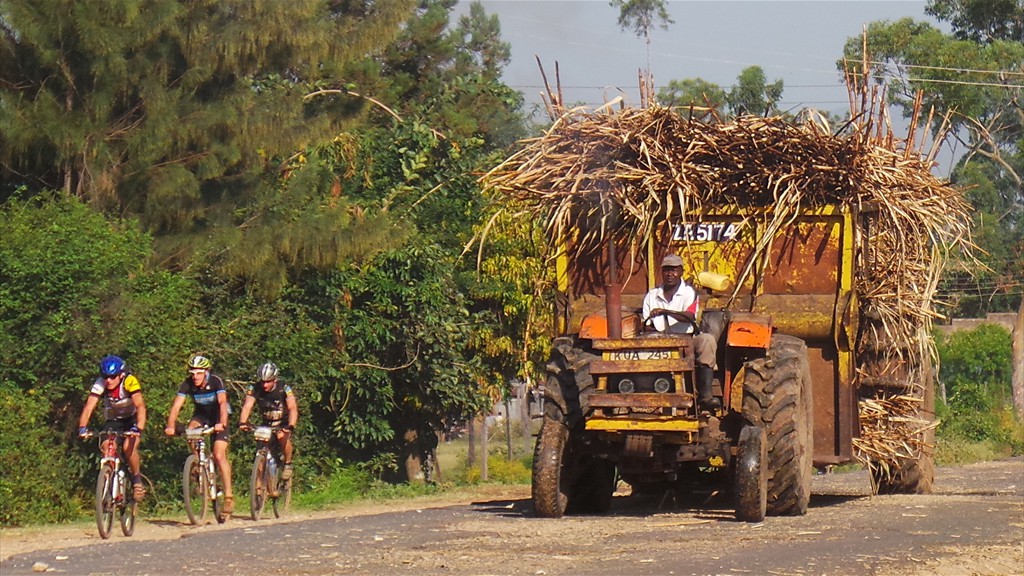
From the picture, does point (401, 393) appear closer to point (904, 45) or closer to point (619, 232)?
point (619, 232)

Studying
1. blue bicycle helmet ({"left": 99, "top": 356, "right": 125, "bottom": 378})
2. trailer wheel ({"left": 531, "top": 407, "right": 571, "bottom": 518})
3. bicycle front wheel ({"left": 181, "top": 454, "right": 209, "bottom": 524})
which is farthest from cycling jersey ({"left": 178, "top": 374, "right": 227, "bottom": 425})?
trailer wheel ({"left": 531, "top": 407, "right": 571, "bottom": 518})

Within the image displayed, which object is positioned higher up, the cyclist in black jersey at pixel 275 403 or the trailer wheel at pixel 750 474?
the cyclist in black jersey at pixel 275 403

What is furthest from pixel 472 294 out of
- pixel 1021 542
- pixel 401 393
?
pixel 1021 542

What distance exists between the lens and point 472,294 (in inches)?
965

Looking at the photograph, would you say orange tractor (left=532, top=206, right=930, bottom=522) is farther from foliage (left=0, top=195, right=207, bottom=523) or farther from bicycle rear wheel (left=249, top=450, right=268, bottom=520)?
foliage (left=0, top=195, right=207, bottom=523)

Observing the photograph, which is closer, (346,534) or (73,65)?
(346,534)

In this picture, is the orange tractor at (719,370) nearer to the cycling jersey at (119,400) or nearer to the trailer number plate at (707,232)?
the trailer number plate at (707,232)

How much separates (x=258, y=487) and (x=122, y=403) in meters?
1.96

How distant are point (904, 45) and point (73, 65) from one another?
28.9 metres

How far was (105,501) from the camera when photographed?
13.6m

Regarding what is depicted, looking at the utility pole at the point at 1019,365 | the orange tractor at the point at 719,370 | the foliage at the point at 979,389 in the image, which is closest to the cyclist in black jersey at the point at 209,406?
the orange tractor at the point at 719,370

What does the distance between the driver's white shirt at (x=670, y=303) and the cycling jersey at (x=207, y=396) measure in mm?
4799

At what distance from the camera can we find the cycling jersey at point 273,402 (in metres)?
15.9

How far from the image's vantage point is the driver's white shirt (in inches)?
504
